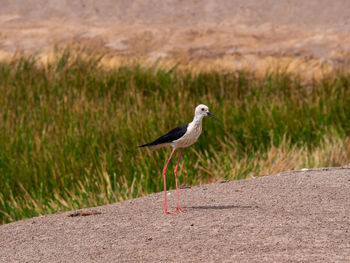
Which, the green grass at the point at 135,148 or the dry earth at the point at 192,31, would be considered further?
the dry earth at the point at 192,31

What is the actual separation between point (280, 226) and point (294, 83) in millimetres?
7387

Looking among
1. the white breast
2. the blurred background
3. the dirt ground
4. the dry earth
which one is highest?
the white breast

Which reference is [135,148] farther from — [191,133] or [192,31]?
[192,31]

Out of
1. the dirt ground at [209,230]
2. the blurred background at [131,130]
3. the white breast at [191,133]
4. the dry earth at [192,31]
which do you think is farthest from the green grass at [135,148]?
the dry earth at [192,31]

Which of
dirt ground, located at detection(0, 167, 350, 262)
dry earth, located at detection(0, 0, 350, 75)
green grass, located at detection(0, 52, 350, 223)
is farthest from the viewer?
dry earth, located at detection(0, 0, 350, 75)

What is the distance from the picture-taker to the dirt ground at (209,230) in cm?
371

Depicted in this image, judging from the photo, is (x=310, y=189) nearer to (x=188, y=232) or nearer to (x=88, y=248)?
(x=188, y=232)

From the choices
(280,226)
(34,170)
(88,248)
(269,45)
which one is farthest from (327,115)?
(269,45)

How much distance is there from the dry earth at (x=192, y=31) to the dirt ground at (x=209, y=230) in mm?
9445

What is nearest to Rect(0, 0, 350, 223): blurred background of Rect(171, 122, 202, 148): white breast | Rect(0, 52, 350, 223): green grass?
Rect(0, 52, 350, 223): green grass

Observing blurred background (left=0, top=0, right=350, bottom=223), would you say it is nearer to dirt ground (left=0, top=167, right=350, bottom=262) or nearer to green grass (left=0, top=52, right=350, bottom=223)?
green grass (left=0, top=52, right=350, bottom=223)

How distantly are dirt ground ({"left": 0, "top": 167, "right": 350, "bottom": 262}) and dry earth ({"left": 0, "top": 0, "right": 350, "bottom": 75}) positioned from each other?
945cm

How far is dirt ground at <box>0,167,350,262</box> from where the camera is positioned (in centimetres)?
371

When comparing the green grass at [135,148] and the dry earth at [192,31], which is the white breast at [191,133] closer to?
the green grass at [135,148]
